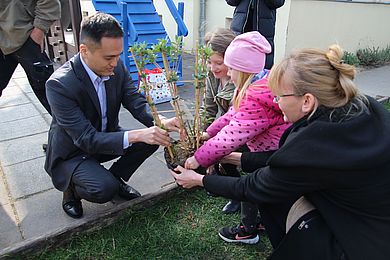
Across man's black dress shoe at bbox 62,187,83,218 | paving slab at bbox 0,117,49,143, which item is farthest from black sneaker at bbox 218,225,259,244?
paving slab at bbox 0,117,49,143

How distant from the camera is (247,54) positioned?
6.02 feet

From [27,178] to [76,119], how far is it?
1096 mm

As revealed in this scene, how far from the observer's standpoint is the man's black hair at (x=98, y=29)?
1.94 meters

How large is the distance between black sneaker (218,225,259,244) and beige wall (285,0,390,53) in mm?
3855

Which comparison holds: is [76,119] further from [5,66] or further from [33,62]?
[5,66]

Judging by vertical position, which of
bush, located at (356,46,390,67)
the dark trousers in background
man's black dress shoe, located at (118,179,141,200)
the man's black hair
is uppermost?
the man's black hair

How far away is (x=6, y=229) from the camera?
7.13ft

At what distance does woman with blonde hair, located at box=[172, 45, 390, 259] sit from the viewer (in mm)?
1282

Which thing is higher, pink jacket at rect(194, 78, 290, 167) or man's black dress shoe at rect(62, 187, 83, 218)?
pink jacket at rect(194, 78, 290, 167)

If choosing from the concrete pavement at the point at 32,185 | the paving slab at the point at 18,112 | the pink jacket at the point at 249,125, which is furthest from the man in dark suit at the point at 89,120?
the paving slab at the point at 18,112

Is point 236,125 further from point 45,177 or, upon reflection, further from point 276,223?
point 45,177

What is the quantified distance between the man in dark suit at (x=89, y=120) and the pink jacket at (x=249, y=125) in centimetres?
27

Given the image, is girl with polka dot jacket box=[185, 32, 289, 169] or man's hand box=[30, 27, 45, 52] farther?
man's hand box=[30, 27, 45, 52]

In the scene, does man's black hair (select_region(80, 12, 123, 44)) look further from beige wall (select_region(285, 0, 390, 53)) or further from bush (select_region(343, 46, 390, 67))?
bush (select_region(343, 46, 390, 67))
